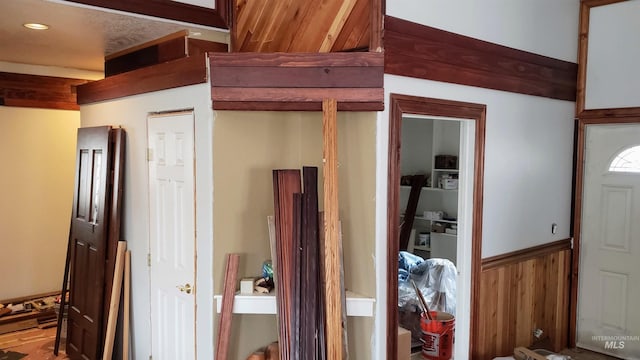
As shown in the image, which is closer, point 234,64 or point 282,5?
point 234,64

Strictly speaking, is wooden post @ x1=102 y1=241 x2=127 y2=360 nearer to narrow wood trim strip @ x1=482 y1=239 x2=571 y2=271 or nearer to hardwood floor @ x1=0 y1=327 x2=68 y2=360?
hardwood floor @ x1=0 y1=327 x2=68 y2=360

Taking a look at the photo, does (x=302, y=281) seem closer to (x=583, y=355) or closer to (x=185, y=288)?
(x=185, y=288)

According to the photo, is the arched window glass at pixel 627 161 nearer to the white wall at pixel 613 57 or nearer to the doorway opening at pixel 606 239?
the doorway opening at pixel 606 239

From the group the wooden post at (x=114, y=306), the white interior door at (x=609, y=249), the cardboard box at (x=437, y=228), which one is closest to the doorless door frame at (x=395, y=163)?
the white interior door at (x=609, y=249)

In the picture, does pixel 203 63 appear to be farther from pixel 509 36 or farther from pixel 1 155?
pixel 1 155

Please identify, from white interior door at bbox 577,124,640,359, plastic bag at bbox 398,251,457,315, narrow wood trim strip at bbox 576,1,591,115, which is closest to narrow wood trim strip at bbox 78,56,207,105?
plastic bag at bbox 398,251,457,315

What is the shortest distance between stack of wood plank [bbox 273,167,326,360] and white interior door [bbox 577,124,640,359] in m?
2.91

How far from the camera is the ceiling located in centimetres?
280

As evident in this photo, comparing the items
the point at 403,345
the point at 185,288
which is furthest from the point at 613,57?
the point at 185,288

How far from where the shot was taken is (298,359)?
108 inches

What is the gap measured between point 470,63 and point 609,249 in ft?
7.41

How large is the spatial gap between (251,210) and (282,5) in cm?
127

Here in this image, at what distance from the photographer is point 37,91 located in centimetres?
496

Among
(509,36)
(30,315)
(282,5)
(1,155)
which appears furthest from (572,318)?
(1,155)
